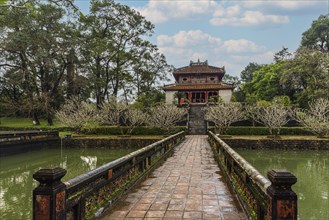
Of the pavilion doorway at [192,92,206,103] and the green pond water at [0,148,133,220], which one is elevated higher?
the pavilion doorway at [192,92,206,103]

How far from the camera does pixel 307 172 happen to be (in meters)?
12.8

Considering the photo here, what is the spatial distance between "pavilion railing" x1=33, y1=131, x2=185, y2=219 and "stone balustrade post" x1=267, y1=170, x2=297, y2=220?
2.39 metres

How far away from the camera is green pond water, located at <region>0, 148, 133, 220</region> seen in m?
7.51

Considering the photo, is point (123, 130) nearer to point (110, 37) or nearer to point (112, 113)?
point (112, 113)

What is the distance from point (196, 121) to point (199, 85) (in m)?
12.8

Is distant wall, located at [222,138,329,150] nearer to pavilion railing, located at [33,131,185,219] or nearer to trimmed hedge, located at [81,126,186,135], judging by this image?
trimmed hedge, located at [81,126,186,135]

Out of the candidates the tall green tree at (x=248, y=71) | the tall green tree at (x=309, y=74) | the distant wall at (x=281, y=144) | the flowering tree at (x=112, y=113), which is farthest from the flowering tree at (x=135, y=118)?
the tall green tree at (x=248, y=71)

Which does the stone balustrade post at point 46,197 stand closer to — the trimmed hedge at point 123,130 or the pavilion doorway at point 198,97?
the trimmed hedge at point 123,130

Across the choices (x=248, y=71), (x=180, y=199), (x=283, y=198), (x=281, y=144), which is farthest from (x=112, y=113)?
(x=248, y=71)

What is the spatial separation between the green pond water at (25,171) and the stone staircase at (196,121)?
10.8 m

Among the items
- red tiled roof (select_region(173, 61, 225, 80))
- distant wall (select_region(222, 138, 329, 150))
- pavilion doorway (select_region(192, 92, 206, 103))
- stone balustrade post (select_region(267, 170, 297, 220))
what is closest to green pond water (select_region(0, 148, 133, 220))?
stone balustrade post (select_region(267, 170, 297, 220))

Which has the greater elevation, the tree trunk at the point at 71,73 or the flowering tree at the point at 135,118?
the tree trunk at the point at 71,73

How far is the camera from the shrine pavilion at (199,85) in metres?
41.2

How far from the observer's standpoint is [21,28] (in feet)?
92.8
